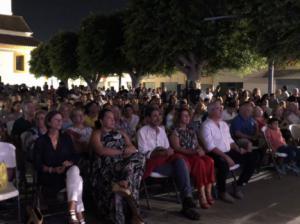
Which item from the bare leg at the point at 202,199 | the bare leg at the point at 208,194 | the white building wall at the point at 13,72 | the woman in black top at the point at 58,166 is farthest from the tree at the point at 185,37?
the white building wall at the point at 13,72

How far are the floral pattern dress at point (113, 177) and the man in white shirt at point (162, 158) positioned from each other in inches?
23.7

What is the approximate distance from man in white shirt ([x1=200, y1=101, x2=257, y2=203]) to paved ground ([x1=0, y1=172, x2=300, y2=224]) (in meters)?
0.23

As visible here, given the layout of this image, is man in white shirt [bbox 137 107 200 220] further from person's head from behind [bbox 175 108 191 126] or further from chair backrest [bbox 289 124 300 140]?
chair backrest [bbox 289 124 300 140]

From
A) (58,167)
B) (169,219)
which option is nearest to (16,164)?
(58,167)

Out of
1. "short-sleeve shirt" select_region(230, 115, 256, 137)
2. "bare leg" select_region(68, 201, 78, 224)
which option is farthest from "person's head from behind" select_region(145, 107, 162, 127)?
"short-sleeve shirt" select_region(230, 115, 256, 137)

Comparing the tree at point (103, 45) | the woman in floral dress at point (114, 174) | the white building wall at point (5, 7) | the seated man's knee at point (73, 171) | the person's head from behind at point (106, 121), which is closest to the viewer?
the seated man's knee at point (73, 171)

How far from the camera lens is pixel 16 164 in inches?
276

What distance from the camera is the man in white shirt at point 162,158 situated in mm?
7180

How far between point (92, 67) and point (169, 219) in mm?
29484

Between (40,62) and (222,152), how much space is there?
45965 millimetres

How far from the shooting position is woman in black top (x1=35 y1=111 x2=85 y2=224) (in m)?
6.31

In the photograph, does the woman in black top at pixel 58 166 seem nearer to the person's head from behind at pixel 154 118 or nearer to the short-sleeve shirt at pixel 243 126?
the person's head from behind at pixel 154 118

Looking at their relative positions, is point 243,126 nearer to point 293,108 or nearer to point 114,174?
point 293,108

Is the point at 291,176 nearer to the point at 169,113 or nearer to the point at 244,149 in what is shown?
the point at 244,149
